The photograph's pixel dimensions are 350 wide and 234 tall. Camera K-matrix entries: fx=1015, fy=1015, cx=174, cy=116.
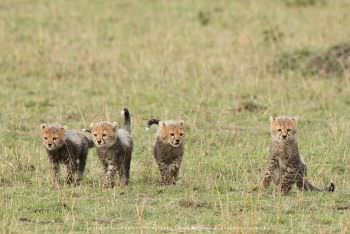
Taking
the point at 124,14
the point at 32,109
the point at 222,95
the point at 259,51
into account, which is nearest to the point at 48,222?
the point at 32,109

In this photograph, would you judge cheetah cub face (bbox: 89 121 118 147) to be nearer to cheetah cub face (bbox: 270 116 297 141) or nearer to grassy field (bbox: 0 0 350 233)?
grassy field (bbox: 0 0 350 233)

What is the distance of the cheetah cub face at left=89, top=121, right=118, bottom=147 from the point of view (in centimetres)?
1068

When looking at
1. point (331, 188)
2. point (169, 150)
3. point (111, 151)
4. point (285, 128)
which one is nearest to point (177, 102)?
point (169, 150)

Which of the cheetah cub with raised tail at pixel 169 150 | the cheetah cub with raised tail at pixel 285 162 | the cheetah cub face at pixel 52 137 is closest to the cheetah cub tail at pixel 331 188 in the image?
the cheetah cub with raised tail at pixel 285 162

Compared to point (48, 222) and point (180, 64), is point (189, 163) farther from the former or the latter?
point (180, 64)

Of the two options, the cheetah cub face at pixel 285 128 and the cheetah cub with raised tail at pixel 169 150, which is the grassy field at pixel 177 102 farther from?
the cheetah cub face at pixel 285 128

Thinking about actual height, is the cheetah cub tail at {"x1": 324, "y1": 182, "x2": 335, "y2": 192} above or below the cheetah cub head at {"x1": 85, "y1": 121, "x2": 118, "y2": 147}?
below

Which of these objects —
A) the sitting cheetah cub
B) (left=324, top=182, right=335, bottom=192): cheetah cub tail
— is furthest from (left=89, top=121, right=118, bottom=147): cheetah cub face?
(left=324, top=182, right=335, bottom=192): cheetah cub tail

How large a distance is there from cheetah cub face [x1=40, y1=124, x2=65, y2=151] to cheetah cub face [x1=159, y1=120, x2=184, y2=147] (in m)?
1.09

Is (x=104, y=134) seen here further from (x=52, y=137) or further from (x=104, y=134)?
(x=52, y=137)

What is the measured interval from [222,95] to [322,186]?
19.4 ft

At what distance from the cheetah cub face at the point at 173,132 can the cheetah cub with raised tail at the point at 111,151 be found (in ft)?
1.51

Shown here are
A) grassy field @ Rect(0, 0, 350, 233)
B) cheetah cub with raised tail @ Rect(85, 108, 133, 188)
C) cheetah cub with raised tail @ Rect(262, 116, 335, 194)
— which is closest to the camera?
grassy field @ Rect(0, 0, 350, 233)

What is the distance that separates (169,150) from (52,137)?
1255mm
